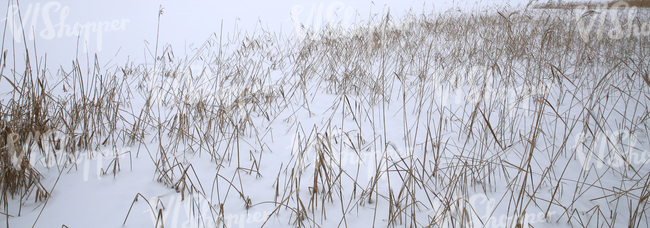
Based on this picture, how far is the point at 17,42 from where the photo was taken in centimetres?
357

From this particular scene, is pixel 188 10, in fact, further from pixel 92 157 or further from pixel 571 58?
pixel 571 58

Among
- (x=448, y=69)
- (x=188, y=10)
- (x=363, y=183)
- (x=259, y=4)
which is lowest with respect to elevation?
(x=363, y=183)

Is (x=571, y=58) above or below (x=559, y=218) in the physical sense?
above

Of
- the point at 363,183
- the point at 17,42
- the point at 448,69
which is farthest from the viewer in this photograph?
the point at 17,42

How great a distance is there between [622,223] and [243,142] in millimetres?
1869

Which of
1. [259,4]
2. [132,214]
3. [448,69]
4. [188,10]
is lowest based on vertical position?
[132,214]

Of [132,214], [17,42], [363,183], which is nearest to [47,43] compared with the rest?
[17,42]

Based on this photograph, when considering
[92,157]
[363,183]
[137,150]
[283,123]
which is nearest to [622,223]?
[363,183]

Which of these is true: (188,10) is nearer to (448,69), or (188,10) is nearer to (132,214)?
(448,69)

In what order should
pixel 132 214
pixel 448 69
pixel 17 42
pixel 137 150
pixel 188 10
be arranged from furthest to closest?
pixel 188 10
pixel 17 42
pixel 448 69
pixel 137 150
pixel 132 214

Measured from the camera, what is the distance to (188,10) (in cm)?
697

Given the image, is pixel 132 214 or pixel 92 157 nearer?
pixel 132 214

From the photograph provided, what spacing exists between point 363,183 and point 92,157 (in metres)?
1.42

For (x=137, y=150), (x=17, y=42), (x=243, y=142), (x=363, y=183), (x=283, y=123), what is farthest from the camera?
(x=17, y=42)
